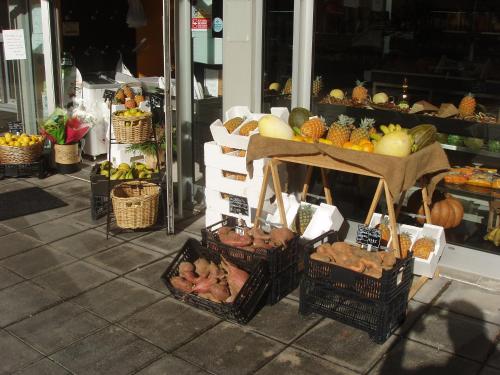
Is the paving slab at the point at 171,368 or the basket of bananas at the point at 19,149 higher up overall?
the basket of bananas at the point at 19,149

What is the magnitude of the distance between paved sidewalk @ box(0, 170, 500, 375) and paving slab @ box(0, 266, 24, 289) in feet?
0.05

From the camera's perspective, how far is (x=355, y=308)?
402cm

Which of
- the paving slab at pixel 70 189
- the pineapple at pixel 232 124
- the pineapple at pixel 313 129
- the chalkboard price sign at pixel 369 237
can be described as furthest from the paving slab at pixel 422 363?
the paving slab at pixel 70 189

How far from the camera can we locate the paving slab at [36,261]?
16.6 feet

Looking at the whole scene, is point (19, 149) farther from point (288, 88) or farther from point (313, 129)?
point (313, 129)

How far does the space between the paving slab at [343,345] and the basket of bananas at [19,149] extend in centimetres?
510

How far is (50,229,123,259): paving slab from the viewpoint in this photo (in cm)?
547

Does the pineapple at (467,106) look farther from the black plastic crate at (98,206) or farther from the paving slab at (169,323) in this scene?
the black plastic crate at (98,206)

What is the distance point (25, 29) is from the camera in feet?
29.4

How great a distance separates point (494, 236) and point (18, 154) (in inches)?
229

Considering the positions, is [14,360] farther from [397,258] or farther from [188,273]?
[397,258]

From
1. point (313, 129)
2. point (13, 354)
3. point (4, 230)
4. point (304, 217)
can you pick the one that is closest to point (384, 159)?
point (313, 129)

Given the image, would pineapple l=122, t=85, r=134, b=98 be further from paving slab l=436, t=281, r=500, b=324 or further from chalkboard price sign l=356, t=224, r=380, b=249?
paving slab l=436, t=281, r=500, b=324

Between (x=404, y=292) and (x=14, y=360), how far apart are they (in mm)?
2609
